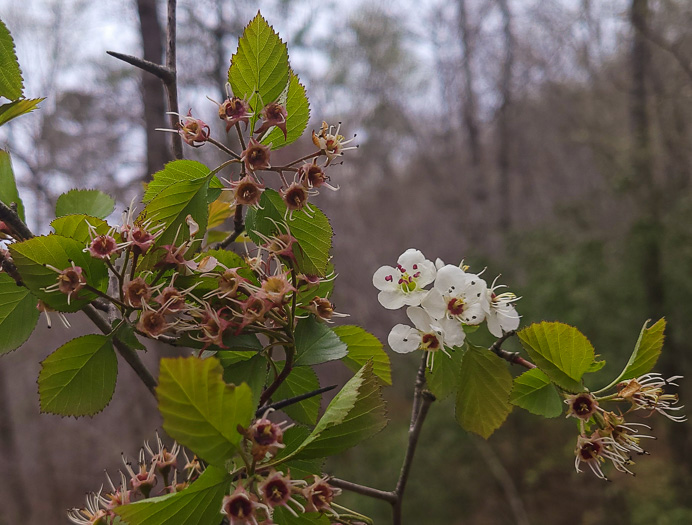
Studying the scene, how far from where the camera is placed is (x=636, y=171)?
4.23m

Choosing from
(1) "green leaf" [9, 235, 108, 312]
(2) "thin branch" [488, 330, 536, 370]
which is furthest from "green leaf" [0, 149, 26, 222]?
(2) "thin branch" [488, 330, 536, 370]

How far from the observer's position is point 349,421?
34cm

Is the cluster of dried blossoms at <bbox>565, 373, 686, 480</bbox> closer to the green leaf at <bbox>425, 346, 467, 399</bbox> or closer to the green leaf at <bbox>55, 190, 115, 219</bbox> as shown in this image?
the green leaf at <bbox>425, 346, 467, 399</bbox>

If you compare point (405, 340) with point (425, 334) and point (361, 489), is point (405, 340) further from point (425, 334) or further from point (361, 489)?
point (361, 489)

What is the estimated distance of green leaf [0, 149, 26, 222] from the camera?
477mm

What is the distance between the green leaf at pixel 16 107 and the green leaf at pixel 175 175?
0.38ft

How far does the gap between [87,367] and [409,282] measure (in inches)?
10.9

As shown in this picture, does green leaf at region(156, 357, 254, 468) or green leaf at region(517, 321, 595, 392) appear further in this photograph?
green leaf at region(517, 321, 595, 392)

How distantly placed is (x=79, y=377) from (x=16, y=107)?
0.23 m

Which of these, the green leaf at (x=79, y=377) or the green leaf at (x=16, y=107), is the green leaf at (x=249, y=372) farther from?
the green leaf at (x=16, y=107)

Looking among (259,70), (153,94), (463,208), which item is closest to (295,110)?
(259,70)

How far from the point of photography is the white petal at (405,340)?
47cm

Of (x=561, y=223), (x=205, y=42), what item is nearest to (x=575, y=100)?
(x=561, y=223)

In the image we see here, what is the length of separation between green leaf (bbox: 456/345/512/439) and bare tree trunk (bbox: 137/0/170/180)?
3.98ft
